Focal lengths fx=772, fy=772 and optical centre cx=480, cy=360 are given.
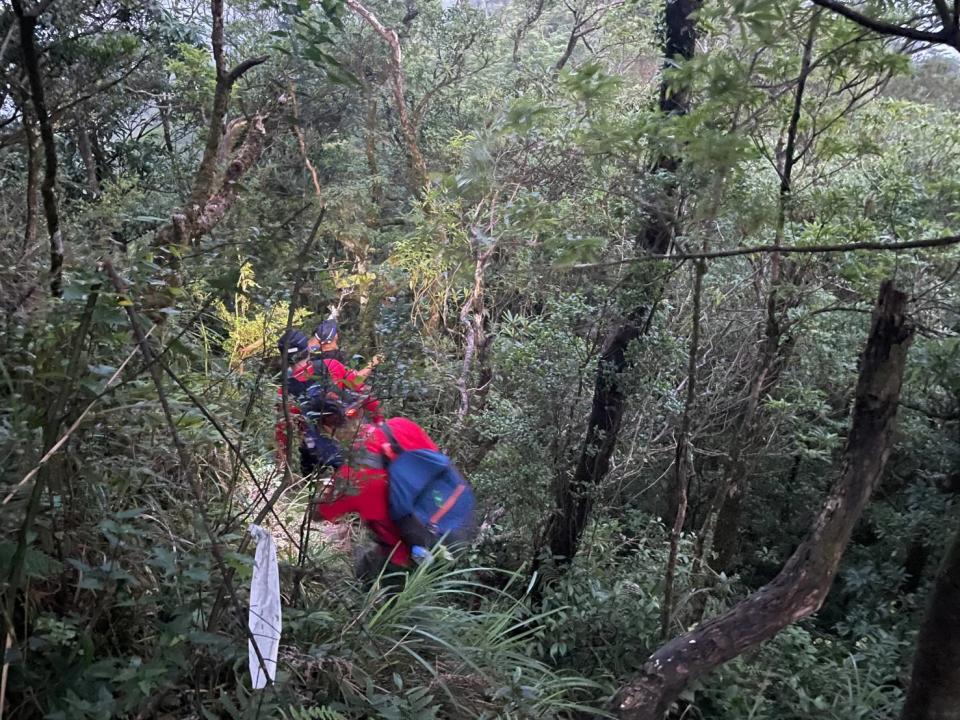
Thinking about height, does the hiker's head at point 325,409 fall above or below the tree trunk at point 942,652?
above

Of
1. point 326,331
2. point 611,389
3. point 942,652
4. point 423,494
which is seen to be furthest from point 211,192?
point 942,652

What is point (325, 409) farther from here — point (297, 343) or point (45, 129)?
point (45, 129)

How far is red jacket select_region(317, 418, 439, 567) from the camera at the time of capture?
9.84 ft

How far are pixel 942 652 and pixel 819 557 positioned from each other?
0.58 metres

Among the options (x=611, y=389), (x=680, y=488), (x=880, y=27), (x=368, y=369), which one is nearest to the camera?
(x=880, y=27)

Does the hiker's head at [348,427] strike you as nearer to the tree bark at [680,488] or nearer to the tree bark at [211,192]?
the tree bark at [211,192]

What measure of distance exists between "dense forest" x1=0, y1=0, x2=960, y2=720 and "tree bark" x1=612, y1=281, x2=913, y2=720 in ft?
0.05

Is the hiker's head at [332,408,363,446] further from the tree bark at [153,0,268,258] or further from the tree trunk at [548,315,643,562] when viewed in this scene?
the tree trunk at [548,315,643,562]

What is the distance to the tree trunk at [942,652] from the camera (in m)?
2.61

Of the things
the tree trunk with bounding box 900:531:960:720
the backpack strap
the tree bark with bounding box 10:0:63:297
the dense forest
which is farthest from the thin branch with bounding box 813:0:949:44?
the backpack strap

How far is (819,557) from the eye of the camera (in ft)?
10.3

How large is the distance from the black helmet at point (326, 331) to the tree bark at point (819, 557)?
200 cm

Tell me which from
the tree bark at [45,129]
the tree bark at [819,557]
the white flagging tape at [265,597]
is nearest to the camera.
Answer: the white flagging tape at [265,597]

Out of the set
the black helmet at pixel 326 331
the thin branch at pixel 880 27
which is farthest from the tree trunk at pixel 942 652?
the black helmet at pixel 326 331
